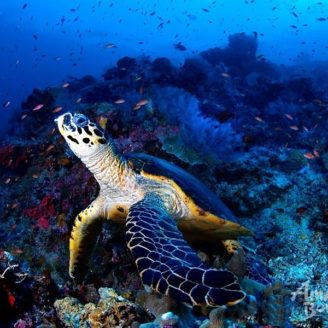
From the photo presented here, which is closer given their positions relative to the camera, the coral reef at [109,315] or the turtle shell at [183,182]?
the coral reef at [109,315]

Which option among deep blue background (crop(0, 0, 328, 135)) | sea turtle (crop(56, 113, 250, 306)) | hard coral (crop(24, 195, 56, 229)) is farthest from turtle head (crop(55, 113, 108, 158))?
deep blue background (crop(0, 0, 328, 135))

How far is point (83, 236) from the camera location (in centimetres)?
360

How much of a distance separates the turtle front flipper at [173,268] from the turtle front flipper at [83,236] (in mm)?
971

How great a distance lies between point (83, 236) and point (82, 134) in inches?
46.9

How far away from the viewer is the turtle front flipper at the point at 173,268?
1.62 metres

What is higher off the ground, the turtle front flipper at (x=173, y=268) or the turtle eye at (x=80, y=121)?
the turtle eye at (x=80, y=121)

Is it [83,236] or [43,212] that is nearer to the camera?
[83,236]

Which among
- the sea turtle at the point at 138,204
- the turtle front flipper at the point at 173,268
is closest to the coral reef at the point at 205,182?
the turtle front flipper at the point at 173,268

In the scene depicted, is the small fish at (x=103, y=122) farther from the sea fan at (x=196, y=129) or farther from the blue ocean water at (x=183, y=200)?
the sea fan at (x=196, y=129)

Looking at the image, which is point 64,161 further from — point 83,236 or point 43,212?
point 83,236

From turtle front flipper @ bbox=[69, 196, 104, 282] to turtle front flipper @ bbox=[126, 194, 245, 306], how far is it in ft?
3.18

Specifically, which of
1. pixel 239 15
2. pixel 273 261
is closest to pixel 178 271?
pixel 273 261

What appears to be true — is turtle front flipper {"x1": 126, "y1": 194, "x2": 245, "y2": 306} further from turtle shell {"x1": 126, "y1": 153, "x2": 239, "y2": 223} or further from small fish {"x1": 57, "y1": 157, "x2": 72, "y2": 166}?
small fish {"x1": 57, "y1": 157, "x2": 72, "y2": 166}

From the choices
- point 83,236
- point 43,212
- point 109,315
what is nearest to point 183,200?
point 83,236
